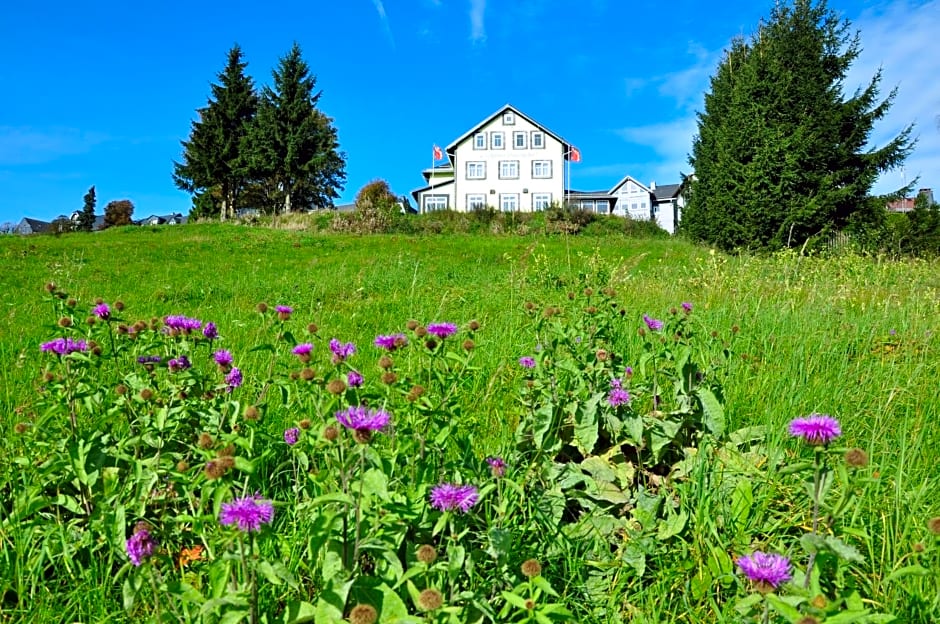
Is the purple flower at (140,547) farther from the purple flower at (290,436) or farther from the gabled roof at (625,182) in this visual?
the gabled roof at (625,182)

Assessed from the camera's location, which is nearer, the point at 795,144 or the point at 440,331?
the point at 440,331

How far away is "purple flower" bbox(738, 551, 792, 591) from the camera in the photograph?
1027 millimetres

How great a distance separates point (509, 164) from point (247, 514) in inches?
1644

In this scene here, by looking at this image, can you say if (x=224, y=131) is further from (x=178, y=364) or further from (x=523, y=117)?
(x=178, y=364)

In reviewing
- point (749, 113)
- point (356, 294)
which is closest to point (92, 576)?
point (356, 294)

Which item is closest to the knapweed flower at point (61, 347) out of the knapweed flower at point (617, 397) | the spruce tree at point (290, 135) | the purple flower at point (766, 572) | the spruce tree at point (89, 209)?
Result: the knapweed flower at point (617, 397)

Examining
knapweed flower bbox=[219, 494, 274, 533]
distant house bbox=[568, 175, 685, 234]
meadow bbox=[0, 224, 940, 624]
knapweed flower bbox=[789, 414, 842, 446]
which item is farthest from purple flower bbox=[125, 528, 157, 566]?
distant house bbox=[568, 175, 685, 234]

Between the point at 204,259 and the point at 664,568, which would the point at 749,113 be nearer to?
the point at 204,259

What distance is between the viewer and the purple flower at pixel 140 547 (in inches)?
40.3

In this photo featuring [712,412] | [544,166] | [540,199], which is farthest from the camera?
[540,199]

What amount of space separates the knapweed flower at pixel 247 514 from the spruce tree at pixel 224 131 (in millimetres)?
36378

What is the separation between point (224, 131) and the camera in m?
34.2

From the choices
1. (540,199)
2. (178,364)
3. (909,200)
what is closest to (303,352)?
(178,364)

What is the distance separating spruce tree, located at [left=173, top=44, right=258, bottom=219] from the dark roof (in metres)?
39.1
